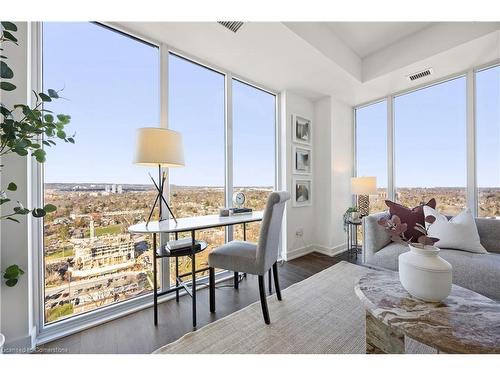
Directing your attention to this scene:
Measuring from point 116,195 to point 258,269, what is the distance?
1.41 m

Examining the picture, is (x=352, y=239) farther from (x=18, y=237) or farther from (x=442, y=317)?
(x=18, y=237)

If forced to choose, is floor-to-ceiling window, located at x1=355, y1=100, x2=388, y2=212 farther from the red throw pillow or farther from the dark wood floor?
the dark wood floor

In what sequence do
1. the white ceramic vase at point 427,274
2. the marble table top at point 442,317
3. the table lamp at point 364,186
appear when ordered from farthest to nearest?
the table lamp at point 364,186 → the white ceramic vase at point 427,274 → the marble table top at point 442,317

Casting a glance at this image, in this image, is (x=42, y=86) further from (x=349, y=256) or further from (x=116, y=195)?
(x=349, y=256)

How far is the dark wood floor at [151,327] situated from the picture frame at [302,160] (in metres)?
1.69

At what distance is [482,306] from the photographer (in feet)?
3.14

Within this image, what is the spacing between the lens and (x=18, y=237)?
4.16ft

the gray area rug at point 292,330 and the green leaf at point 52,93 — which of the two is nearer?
the green leaf at point 52,93

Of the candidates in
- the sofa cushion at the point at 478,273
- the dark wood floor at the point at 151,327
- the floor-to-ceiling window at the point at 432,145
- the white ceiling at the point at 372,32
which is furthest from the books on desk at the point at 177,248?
the floor-to-ceiling window at the point at 432,145

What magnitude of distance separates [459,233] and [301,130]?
7.28 feet

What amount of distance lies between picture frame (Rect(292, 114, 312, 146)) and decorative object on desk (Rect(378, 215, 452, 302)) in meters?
2.33

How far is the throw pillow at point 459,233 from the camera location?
1873 millimetres

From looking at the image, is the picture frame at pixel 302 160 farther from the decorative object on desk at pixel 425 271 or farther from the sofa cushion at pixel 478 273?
the decorative object on desk at pixel 425 271

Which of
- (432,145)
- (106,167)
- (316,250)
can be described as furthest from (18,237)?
(432,145)
